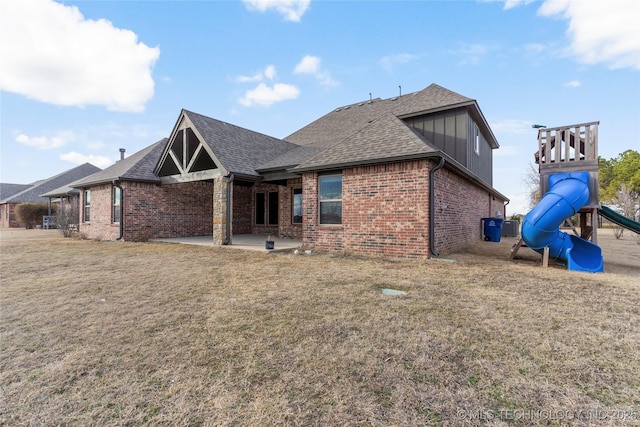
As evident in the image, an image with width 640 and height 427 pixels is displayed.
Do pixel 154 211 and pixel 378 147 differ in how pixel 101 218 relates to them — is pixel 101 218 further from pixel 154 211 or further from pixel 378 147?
pixel 378 147

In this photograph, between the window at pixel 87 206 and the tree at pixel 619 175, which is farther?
the tree at pixel 619 175

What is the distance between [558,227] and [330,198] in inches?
243

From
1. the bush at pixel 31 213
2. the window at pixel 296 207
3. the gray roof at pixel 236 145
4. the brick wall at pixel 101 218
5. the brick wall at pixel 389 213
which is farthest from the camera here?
the bush at pixel 31 213

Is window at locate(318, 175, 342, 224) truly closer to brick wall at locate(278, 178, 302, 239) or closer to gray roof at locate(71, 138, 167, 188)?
brick wall at locate(278, 178, 302, 239)

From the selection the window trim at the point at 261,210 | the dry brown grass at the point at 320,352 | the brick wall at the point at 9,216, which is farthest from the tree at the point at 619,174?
the brick wall at the point at 9,216

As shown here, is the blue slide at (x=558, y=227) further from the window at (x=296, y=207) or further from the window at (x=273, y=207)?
the window at (x=273, y=207)

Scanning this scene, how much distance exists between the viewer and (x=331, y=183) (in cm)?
958

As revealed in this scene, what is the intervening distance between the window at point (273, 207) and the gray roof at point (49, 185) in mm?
31283

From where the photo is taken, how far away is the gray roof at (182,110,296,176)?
38.6 ft

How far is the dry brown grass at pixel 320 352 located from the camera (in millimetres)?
1981

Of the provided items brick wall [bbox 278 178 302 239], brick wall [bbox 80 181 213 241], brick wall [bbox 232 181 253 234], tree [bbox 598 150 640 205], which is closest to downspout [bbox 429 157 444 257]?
brick wall [bbox 278 178 302 239]

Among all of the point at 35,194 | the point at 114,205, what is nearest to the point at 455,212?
the point at 114,205

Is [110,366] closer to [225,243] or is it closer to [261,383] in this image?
[261,383]

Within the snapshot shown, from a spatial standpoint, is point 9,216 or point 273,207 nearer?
point 273,207
